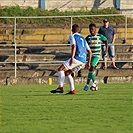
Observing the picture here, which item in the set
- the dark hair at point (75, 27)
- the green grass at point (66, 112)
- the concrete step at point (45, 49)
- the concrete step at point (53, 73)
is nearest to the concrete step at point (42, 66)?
the concrete step at point (53, 73)

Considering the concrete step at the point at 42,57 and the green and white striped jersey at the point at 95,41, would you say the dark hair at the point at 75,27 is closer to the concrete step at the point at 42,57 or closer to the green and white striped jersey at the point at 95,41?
the green and white striped jersey at the point at 95,41

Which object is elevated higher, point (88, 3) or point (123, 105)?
point (88, 3)

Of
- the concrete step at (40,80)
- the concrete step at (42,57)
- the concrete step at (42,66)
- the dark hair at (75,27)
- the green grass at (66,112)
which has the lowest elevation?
the concrete step at (40,80)

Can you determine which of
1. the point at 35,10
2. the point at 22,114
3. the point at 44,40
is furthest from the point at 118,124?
the point at 35,10

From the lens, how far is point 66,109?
46.9ft

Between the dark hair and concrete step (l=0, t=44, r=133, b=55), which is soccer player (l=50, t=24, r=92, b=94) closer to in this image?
the dark hair

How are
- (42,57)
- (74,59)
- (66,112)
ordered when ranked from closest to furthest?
(66,112), (74,59), (42,57)

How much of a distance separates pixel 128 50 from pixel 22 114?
13255mm

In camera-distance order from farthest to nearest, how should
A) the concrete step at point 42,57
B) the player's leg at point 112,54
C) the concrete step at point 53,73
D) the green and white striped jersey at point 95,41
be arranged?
the concrete step at point 42,57 < the player's leg at point 112,54 < the concrete step at point 53,73 < the green and white striped jersey at point 95,41

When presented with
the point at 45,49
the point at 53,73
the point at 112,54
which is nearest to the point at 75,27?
the point at 112,54

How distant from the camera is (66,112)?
13.8 metres

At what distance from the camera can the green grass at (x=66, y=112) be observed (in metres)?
11.5

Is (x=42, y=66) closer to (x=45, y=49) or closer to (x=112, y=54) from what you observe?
(x=45, y=49)

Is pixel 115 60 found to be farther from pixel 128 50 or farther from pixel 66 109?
pixel 66 109
